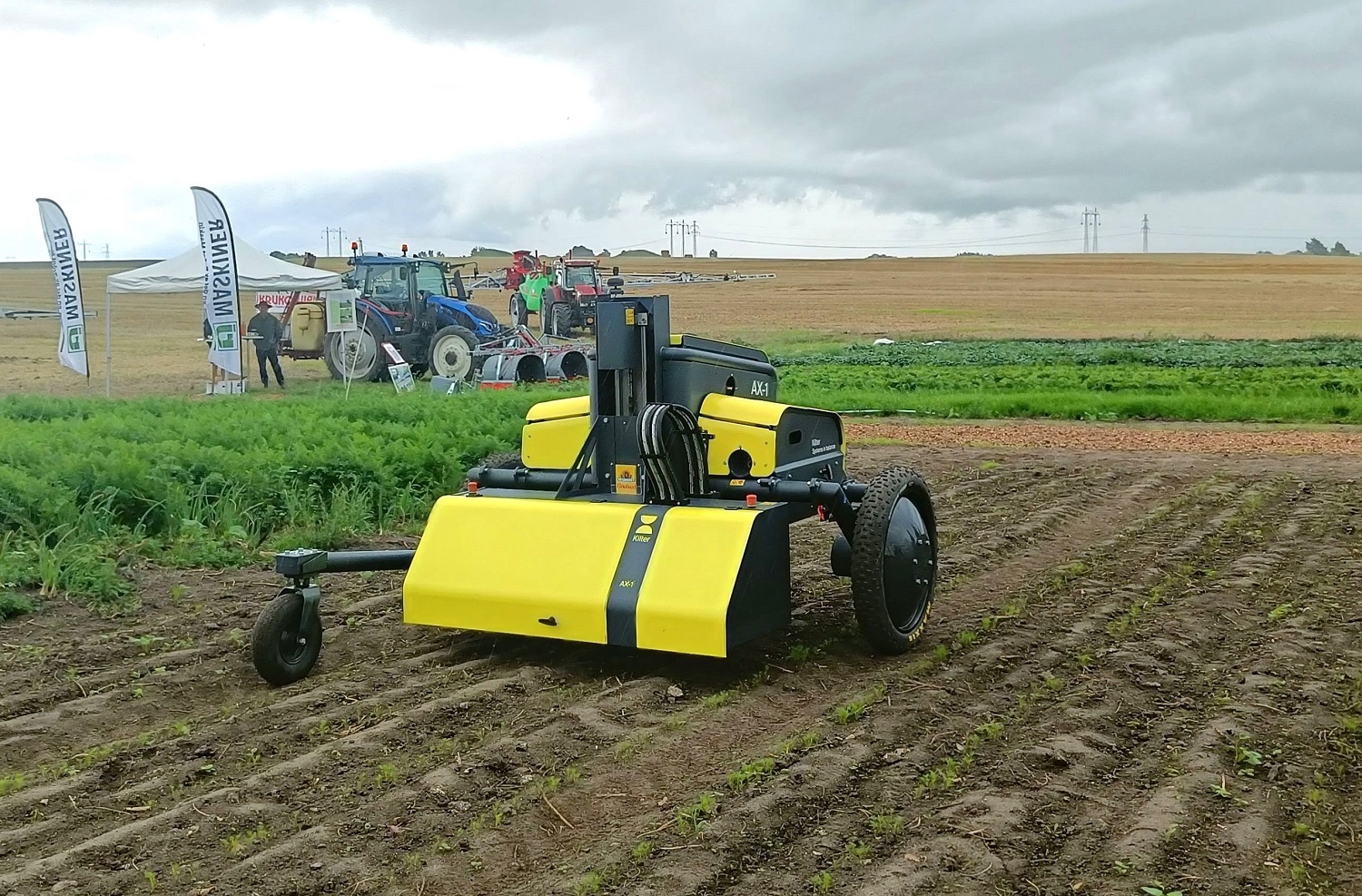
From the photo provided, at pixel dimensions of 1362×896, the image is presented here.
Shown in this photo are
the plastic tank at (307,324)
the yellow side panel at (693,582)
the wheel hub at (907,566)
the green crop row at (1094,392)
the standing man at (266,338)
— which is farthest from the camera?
the plastic tank at (307,324)

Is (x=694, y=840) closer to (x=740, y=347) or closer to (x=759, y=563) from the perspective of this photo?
(x=759, y=563)

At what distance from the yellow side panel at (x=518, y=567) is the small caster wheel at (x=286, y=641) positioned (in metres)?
0.47

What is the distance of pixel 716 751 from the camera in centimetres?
512

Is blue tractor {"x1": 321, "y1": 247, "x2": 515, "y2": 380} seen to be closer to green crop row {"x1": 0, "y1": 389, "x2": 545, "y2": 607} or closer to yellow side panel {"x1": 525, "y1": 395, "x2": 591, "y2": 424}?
green crop row {"x1": 0, "y1": 389, "x2": 545, "y2": 607}

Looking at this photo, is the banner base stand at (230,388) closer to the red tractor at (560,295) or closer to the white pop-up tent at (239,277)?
the white pop-up tent at (239,277)

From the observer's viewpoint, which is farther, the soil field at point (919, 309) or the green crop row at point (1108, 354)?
the soil field at point (919, 309)

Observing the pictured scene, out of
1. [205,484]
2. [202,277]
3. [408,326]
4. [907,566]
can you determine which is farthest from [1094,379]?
[907,566]

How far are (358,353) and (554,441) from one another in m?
16.5

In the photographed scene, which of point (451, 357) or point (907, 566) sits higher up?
point (451, 357)

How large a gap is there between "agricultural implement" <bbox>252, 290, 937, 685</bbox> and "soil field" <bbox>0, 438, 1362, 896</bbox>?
26 cm

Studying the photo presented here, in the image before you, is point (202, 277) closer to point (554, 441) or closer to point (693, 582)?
point (554, 441)

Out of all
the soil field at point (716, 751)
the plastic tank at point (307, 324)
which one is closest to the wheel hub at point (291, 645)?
the soil field at point (716, 751)

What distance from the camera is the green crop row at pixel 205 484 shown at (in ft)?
26.6

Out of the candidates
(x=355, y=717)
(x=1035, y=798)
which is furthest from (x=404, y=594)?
(x=1035, y=798)
